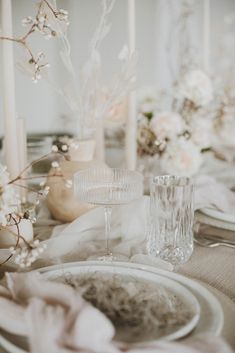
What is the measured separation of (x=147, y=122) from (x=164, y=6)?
138cm

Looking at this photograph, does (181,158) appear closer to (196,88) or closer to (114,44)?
(196,88)

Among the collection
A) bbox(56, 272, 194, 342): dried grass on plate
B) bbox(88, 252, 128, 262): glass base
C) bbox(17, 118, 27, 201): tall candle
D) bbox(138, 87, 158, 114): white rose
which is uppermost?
bbox(138, 87, 158, 114): white rose

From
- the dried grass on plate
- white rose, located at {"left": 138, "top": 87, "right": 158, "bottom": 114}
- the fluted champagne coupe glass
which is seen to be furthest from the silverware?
white rose, located at {"left": 138, "top": 87, "right": 158, "bottom": 114}

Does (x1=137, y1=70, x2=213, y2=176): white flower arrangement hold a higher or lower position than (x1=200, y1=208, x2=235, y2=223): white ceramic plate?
higher

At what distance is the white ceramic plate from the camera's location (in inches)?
35.4

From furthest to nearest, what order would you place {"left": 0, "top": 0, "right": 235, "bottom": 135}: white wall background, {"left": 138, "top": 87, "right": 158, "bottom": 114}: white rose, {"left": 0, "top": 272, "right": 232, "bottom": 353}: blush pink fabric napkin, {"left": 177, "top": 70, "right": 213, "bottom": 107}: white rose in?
1. {"left": 0, "top": 0, "right": 235, "bottom": 135}: white wall background
2. {"left": 138, "top": 87, "right": 158, "bottom": 114}: white rose
3. {"left": 177, "top": 70, "right": 213, "bottom": 107}: white rose
4. {"left": 0, "top": 272, "right": 232, "bottom": 353}: blush pink fabric napkin

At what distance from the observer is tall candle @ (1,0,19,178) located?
0.81 meters

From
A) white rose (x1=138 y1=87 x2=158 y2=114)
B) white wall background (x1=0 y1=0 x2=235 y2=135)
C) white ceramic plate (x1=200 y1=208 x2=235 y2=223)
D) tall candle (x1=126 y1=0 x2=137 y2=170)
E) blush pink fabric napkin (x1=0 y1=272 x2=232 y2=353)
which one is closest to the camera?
blush pink fabric napkin (x1=0 y1=272 x2=232 y2=353)

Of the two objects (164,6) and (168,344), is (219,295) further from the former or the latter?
(164,6)

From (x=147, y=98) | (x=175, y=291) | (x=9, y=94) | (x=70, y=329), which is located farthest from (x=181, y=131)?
(x=70, y=329)

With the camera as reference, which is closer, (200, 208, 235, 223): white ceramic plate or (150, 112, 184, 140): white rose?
(200, 208, 235, 223): white ceramic plate

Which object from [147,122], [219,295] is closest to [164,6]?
[147,122]

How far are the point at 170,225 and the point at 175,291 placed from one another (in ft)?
0.69

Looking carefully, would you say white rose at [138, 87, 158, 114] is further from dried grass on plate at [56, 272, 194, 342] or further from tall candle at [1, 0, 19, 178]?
dried grass on plate at [56, 272, 194, 342]
